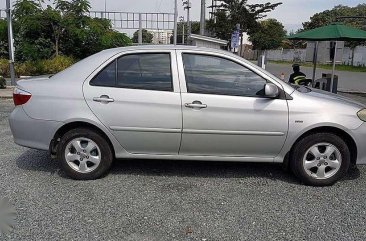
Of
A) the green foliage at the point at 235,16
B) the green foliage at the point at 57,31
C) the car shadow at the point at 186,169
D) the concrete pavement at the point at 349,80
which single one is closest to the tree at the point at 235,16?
the green foliage at the point at 235,16

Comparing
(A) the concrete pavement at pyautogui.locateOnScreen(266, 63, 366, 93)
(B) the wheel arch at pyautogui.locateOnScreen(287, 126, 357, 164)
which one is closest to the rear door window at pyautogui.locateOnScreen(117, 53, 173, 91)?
(B) the wheel arch at pyautogui.locateOnScreen(287, 126, 357, 164)

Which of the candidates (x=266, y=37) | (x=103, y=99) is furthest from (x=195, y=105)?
(x=266, y=37)

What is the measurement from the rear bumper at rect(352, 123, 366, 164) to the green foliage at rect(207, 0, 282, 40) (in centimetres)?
4005

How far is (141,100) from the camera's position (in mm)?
3971

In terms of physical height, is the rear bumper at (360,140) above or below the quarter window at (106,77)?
below

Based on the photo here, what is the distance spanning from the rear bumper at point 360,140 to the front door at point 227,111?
83 cm

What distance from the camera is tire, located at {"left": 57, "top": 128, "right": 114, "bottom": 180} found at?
4.10 meters

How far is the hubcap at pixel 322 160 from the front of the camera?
404 cm

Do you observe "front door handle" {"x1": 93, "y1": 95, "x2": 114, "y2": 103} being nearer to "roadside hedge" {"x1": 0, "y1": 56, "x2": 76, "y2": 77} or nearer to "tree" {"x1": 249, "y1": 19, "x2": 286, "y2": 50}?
"roadside hedge" {"x1": 0, "y1": 56, "x2": 76, "y2": 77}

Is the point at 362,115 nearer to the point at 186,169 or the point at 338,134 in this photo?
the point at 338,134

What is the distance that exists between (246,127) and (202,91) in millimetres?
655

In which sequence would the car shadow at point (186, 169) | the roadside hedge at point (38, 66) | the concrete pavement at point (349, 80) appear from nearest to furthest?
1. the car shadow at point (186, 169)
2. the roadside hedge at point (38, 66)
3. the concrete pavement at point (349, 80)

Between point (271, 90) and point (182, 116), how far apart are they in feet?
3.42

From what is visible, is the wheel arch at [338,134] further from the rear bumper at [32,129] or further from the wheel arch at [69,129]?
the rear bumper at [32,129]
